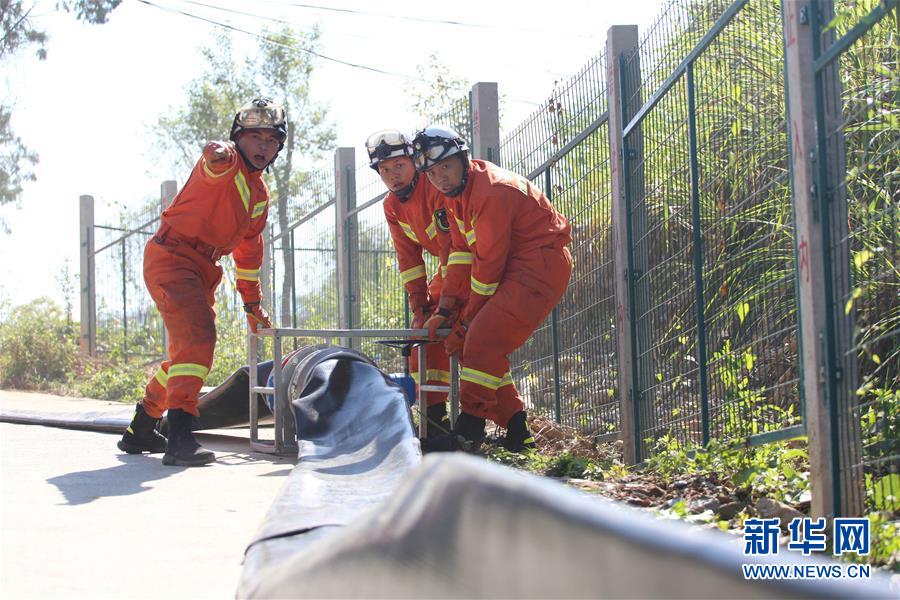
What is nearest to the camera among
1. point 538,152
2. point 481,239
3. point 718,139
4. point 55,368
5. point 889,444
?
point 889,444

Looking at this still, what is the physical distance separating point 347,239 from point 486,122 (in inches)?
140

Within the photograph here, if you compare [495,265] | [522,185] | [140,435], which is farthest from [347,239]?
[495,265]

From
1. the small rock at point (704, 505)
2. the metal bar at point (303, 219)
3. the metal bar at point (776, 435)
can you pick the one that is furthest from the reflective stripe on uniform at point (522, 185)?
the metal bar at point (303, 219)

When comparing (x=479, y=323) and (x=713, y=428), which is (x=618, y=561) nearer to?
(x=713, y=428)

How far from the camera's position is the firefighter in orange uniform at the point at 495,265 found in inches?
251

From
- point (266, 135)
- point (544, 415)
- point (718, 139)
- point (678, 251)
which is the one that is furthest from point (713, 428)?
point (266, 135)

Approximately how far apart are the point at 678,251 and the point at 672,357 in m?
0.59

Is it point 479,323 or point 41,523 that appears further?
point 479,323

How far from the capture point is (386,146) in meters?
7.00

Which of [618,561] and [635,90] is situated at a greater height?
[635,90]

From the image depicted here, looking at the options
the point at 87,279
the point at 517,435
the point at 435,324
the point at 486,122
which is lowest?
the point at 517,435

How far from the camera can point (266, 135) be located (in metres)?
6.87

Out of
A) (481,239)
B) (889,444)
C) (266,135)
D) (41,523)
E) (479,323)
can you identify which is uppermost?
(266,135)

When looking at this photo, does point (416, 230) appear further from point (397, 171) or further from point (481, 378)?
point (481, 378)
